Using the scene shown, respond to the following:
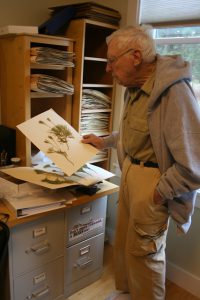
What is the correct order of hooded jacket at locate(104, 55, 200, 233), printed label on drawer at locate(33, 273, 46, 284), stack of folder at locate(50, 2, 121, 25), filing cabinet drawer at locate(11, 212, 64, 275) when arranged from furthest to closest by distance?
stack of folder at locate(50, 2, 121, 25) < printed label on drawer at locate(33, 273, 46, 284) < filing cabinet drawer at locate(11, 212, 64, 275) < hooded jacket at locate(104, 55, 200, 233)

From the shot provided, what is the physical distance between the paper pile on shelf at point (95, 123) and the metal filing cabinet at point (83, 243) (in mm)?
521

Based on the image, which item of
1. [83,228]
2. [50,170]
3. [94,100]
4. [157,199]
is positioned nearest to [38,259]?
[83,228]

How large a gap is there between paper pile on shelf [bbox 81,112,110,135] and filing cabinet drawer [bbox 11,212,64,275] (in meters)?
0.69

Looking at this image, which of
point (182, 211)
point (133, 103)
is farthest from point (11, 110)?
point (182, 211)

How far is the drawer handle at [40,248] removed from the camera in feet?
4.99

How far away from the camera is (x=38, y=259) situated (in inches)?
62.2

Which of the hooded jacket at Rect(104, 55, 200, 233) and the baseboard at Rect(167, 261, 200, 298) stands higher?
the hooded jacket at Rect(104, 55, 200, 233)

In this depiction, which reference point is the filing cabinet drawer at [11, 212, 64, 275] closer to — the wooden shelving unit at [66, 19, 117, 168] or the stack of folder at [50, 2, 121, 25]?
the wooden shelving unit at [66, 19, 117, 168]

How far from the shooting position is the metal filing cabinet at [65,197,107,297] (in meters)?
1.72

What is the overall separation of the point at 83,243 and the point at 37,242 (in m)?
0.37

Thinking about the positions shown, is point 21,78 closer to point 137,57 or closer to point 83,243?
point 137,57

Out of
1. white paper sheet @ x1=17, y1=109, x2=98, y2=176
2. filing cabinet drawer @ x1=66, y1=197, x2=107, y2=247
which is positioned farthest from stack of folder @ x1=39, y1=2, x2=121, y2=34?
filing cabinet drawer @ x1=66, y1=197, x2=107, y2=247

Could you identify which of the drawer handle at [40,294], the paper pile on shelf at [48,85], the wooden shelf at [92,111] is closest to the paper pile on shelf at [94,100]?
the wooden shelf at [92,111]

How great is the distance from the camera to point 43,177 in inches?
61.8
